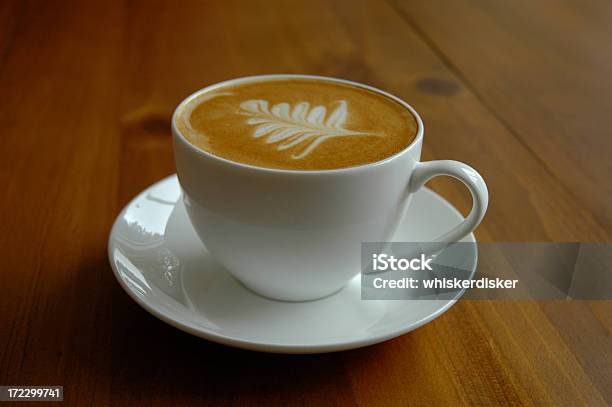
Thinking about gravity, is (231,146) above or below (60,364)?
above

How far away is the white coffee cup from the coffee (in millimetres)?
24

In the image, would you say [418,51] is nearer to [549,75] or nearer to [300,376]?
[549,75]

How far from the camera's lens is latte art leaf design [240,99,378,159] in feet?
2.38

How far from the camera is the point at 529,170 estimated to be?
3.37 feet

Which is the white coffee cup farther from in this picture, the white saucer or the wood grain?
the wood grain

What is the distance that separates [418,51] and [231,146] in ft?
2.58

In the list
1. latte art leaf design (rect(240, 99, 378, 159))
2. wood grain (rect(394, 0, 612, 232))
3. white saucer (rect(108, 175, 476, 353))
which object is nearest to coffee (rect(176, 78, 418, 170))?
latte art leaf design (rect(240, 99, 378, 159))

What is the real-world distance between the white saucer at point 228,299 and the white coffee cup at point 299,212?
0.09ft

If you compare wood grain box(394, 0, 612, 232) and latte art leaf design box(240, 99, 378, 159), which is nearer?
latte art leaf design box(240, 99, 378, 159)

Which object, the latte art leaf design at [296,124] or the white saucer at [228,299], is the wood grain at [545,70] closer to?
the white saucer at [228,299]

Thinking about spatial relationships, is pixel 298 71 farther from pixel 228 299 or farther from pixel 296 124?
pixel 228 299

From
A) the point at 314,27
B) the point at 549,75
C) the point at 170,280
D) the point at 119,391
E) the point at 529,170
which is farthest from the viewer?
the point at 314,27

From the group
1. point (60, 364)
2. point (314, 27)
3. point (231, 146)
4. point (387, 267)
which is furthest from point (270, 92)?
point (314, 27)

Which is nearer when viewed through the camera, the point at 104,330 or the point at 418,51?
the point at 104,330
